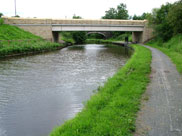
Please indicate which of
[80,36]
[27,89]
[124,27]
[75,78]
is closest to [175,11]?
[124,27]

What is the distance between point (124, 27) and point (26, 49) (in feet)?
83.1

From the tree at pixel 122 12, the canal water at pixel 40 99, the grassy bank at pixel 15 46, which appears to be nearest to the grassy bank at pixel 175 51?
the canal water at pixel 40 99

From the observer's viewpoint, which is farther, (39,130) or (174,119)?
(39,130)

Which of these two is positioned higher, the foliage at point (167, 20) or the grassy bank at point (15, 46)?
the foliage at point (167, 20)

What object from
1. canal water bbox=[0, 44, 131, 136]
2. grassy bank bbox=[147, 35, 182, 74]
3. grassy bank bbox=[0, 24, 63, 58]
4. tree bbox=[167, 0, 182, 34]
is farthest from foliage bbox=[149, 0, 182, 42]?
canal water bbox=[0, 44, 131, 136]

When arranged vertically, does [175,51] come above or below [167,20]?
below

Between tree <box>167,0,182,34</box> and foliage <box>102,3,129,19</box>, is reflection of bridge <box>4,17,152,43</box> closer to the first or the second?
tree <box>167,0,182,34</box>

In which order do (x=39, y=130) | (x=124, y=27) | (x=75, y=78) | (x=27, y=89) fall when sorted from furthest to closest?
(x=124, y=27) < (x=75, y=78) < (x=27, y=89) < (x=39, y=130)

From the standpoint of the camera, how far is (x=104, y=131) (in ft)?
15.4

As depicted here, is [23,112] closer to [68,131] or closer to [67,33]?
[68,131]

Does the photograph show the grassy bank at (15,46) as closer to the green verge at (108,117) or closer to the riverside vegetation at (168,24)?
the riverside vegetation at (168,24)

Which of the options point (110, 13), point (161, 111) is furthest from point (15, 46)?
point (110, 13)

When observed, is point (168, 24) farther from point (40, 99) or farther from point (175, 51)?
point (40, 99)

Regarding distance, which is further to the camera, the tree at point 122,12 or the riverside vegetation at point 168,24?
the tree at point 122,12
